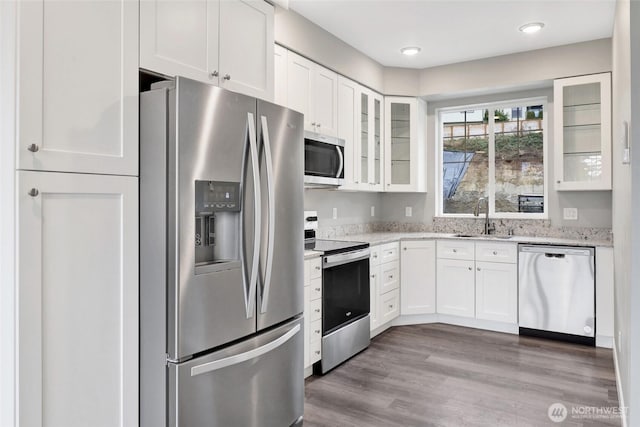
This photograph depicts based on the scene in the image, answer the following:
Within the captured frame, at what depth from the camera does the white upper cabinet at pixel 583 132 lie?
3.92 m

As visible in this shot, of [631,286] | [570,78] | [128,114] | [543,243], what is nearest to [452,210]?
[543,243]

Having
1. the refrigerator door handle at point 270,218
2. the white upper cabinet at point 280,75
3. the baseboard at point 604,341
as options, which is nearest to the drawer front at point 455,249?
the baseboard at point 604,341

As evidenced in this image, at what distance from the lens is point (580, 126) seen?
4078 mm

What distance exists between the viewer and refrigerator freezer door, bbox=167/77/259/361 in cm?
174

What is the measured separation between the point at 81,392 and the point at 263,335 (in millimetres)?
803

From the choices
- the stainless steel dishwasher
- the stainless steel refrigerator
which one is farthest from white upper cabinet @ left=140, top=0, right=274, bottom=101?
the stainless steel dishwasher

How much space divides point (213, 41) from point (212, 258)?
3.58 feet

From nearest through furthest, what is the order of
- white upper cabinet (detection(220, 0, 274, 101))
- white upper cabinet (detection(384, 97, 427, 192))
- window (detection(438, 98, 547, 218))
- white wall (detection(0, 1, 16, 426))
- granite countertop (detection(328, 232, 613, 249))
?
white wall (detection(0, 1, 16, 426)) → white upper cabinet (detection(220, 0, 274, 101)) → granite countertop (detection(328, 232, 613, 249)) → window (detection(438, 98, 547, 218)) → white upper cabinet (detection(384, 97, 427, 192))

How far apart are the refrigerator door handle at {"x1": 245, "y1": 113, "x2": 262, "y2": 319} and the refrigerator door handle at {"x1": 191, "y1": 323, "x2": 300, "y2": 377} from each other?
17cm

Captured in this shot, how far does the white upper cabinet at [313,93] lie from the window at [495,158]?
6.50 feet

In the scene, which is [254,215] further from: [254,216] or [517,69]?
[517,69]

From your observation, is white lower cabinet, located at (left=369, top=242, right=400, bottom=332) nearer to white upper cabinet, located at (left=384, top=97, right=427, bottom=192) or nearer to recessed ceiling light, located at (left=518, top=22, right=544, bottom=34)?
white upper cabinet, located at (left=384, top=97, right=427, bottom=192)

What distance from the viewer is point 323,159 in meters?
3.42

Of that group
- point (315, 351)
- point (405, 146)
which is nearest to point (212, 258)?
point (315, 351)
